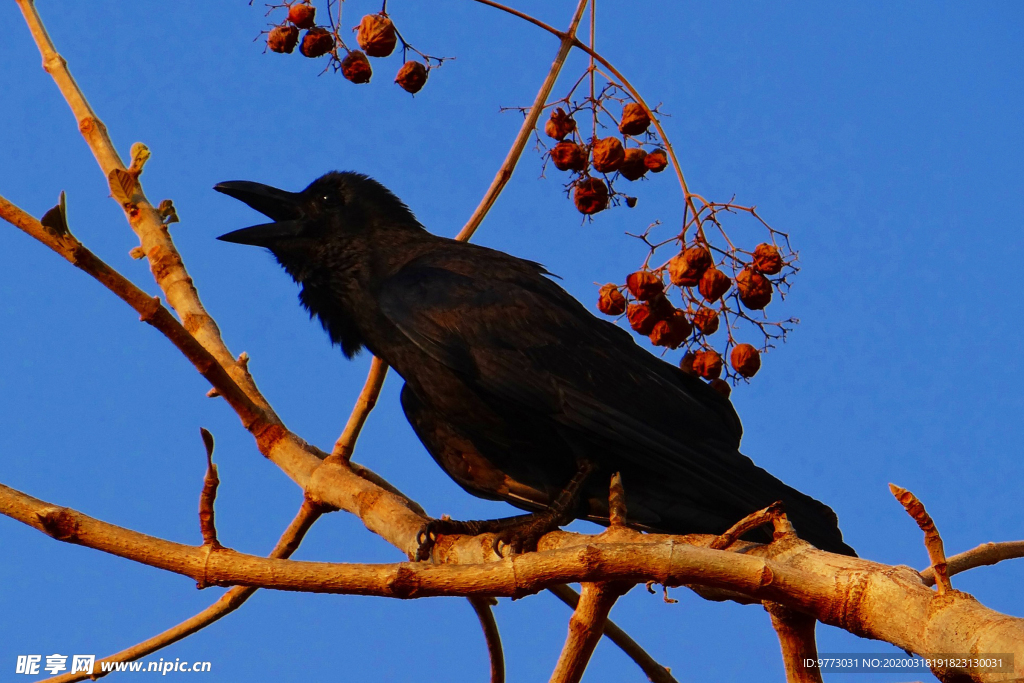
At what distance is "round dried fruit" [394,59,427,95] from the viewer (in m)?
4.32

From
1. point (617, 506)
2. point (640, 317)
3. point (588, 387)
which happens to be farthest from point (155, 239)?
point (617, 506)

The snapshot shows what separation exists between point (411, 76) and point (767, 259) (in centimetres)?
160

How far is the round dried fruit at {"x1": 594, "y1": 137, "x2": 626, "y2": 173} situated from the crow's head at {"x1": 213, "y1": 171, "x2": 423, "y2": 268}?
134 centimetres

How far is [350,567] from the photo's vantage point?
2.76 metres

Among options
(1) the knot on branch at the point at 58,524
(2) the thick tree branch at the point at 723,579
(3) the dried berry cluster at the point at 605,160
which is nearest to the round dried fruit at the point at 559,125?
(3) the dried berry cluster at the point at 605,160

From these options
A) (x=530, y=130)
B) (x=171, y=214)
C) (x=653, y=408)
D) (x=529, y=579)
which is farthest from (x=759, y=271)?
(x=171, y=214)

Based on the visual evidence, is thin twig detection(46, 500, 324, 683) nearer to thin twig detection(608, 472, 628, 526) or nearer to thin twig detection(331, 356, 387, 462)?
thin twig detection(331, 356, 387, 462)

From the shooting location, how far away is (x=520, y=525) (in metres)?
3.99

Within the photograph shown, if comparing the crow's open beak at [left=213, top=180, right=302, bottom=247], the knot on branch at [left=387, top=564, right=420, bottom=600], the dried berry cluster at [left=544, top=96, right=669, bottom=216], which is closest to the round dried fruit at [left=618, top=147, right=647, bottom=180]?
the dried berry cluster at [left=544, top=96, right=669, bottom=216]

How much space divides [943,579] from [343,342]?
3161mm

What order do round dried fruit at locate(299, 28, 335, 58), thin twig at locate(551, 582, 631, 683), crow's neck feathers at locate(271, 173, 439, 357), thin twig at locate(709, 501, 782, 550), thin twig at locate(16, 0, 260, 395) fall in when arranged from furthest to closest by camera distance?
crow's neck feathers at locate(271, 173, 439, 357), thin twig at locate(16, 0, 260, 395), round dried fruit at locate(299, 28, 335, 58), thin twig at locate(551, 582, 631, 683), thin twig at locate(709, 501, 782, 550)

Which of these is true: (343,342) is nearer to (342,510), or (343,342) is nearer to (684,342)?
(342,510)

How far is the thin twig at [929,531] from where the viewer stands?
2.25 m

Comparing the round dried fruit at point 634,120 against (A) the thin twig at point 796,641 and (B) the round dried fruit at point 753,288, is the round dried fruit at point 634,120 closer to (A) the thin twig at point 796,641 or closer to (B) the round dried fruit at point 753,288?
(B) the round dried fruit at point 753,288
